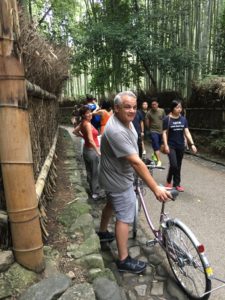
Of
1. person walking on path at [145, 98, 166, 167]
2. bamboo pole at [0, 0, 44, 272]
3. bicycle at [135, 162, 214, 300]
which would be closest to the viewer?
bamboo pole at [0, 0, 44, 272]

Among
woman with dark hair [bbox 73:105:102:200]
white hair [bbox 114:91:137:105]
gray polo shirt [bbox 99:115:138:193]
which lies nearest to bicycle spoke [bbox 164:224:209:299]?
gray polo shirt [bbox 99:115:138:193]

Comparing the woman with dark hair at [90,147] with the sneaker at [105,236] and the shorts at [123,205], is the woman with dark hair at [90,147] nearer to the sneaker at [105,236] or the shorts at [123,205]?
the sneaker at [105,236]

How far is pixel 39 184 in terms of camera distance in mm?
3242

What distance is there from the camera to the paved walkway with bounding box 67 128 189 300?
9.37ft

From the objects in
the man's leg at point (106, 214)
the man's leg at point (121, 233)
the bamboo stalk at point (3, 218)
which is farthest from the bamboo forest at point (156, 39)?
the bamboo stalk at point (3, 218)

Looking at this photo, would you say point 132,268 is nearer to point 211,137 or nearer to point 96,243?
point 96,243

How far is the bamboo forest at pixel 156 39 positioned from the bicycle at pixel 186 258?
815 cm

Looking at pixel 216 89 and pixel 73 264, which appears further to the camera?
pixel 216 89

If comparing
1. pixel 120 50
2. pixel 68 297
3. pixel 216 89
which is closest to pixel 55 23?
pixel 120 50

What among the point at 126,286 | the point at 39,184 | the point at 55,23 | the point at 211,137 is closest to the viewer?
the point at 126,286

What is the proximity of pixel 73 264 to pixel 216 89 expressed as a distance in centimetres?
783

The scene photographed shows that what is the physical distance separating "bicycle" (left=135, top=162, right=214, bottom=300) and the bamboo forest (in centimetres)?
815

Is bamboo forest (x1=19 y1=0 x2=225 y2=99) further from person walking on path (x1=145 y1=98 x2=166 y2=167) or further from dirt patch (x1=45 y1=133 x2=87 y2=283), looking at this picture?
dirt patch (x1=45 y1=133 x2=87 y2=283)

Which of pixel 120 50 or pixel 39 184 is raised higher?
pixel 120 50
